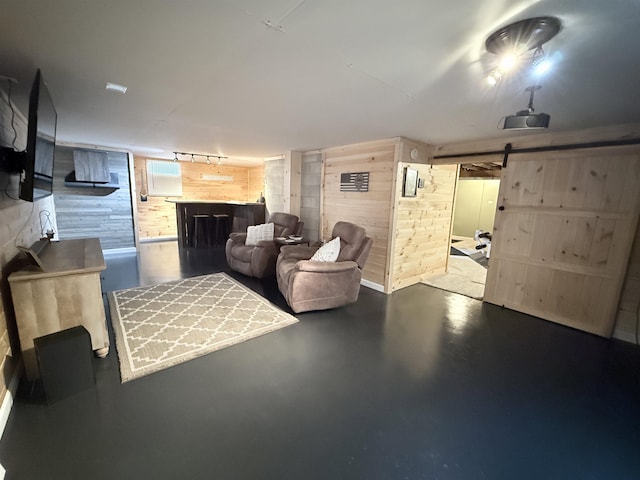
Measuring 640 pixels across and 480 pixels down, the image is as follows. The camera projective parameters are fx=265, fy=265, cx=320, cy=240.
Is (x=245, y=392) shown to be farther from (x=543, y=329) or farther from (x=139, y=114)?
(x=543, y=329)

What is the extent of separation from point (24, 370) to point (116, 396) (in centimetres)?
81

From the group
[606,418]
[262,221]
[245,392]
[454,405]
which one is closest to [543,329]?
[606,418]

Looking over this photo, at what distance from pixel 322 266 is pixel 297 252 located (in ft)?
3.25

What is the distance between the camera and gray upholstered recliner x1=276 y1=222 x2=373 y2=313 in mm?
2938

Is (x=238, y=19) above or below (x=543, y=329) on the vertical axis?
above

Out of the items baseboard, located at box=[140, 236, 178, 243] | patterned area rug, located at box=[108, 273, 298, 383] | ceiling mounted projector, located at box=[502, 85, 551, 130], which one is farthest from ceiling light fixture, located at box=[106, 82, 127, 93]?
baseboard, located at box=[140, 236, 178, 243]

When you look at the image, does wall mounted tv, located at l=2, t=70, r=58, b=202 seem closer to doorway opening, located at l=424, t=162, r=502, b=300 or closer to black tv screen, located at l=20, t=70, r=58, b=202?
black tv screen, located at l=20, t=70, r=58, b=202

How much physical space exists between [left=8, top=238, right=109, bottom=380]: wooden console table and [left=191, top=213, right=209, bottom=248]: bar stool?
4.14m

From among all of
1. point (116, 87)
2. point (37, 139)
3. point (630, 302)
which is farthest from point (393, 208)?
point (37, 139)

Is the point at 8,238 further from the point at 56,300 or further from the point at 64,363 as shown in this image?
the point at 64,363

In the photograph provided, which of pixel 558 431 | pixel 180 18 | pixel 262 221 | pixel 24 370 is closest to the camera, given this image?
pixel 180 18

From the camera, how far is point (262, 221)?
6.41m

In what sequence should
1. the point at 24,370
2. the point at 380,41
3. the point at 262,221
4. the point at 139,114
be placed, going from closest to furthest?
the point at 380,41, the point at 24,370, the point at 139,114, the point at 262,221

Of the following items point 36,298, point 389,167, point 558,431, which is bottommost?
point 558,431
